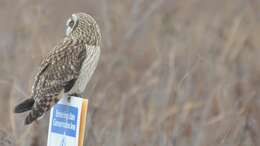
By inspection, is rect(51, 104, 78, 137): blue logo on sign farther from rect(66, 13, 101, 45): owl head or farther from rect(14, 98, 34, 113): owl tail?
rect(66, 13, 101, 45): owl head

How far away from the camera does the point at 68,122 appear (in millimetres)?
3846

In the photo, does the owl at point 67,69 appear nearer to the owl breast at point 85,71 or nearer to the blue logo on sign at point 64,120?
the owl breast at point 85,71

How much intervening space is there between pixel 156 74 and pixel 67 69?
2.95 m

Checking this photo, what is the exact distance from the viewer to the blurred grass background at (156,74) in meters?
5.64

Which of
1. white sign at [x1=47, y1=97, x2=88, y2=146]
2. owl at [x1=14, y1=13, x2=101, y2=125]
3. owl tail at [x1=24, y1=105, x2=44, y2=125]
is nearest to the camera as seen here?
white sign at [x1=47, y1=97, x2=88, y2=146]

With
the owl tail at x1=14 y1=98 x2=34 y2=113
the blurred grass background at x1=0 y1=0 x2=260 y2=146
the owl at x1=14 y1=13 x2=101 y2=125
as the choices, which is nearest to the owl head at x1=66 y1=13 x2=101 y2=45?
the owl at x1=14 y1=13 x2=101 y2=125

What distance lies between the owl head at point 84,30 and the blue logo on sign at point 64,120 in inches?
16.7

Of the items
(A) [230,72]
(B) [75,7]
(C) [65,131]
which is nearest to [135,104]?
(A) [230,72]

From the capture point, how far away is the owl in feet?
13.4

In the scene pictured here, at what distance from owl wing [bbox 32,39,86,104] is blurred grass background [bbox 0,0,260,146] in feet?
1.32

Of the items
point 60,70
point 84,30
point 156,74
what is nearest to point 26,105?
point 60,70

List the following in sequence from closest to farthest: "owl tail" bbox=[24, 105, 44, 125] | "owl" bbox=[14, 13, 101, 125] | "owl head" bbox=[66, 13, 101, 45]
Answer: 1. "owl tail" bbox=[24, 105, 44, 125]
2. "owl" bbox=[14, 13, 101, 125]
3. "owl head" bbox=[66, 13, 101, 45]

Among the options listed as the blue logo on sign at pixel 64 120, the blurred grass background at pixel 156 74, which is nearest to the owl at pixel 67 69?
the blue logo on sign at pixel 64 120

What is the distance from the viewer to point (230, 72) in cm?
741
